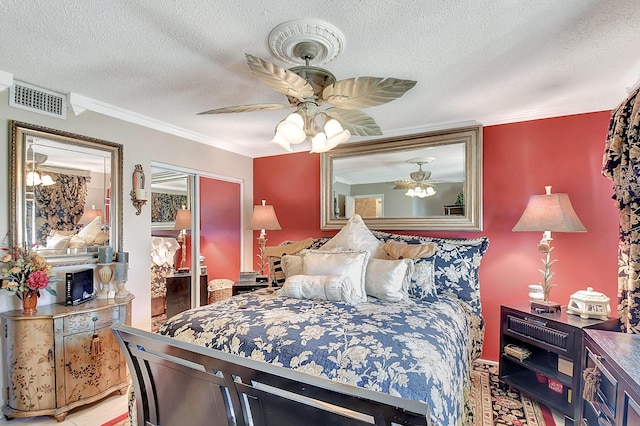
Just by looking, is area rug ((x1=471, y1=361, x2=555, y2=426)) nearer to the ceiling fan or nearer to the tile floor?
the ceiling fan

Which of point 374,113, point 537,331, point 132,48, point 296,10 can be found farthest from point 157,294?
point 537,331

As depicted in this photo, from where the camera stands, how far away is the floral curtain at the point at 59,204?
2426 millimetres

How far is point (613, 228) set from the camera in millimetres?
2535

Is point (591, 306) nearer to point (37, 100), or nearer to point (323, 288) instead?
point (323, 288)

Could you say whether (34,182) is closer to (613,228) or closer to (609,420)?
(609,420)

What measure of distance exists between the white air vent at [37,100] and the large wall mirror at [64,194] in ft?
0.45

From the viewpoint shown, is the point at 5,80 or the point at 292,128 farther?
the point at 5,80

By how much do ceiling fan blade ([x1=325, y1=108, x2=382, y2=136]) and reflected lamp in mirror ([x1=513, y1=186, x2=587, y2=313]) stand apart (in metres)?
1.41

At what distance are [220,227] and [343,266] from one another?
2307 mm

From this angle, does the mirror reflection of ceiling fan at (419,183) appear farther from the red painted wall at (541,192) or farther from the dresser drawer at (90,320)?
the dresser drawer at (90,320)

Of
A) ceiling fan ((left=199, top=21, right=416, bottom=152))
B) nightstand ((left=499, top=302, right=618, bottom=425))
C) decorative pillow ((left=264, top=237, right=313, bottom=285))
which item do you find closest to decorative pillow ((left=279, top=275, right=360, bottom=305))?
decorative pillow ((left=264, top=237, right=313, bottom=285))

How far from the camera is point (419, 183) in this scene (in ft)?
11.0

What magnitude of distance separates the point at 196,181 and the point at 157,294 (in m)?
1.33

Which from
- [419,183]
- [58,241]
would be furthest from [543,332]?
[58,241]
